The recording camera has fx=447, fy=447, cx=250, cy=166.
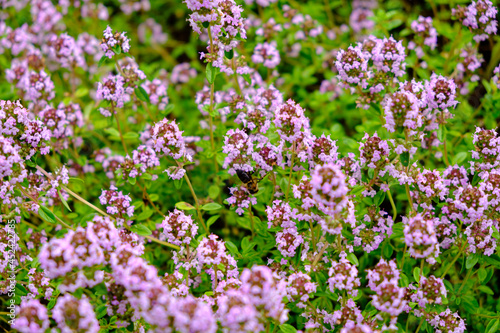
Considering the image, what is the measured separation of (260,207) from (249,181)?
0.56 m

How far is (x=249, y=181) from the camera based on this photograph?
440cm

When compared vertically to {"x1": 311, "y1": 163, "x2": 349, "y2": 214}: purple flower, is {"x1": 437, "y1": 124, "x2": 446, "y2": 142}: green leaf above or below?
above

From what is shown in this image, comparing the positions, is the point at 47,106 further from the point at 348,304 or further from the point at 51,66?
the point at 348,304

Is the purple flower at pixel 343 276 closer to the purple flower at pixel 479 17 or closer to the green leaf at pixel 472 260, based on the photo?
the green leaf at pixel 472 260

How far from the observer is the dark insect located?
4344 mm

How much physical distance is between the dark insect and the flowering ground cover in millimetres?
16

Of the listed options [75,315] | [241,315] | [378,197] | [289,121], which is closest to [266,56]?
[289,121]

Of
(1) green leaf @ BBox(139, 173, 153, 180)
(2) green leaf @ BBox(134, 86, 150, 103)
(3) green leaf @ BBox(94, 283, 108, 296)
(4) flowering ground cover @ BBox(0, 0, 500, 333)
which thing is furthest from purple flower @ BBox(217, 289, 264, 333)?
(2) green leaf @ BBox(134, 86, 150, 103)

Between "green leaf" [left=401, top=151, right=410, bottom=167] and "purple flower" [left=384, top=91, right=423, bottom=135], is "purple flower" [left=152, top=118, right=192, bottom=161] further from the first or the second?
"green leaf" [left=401, top=151, right=410, bottom=167]

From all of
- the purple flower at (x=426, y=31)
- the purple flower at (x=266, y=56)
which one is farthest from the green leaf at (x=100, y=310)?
the purple flower at (x=426, y=31)

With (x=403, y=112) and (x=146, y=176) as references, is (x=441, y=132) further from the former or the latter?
(x=146, y=176)

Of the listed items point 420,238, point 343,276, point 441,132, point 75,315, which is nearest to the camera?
point 75,315

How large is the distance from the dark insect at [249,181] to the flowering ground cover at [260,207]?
0.02 metres

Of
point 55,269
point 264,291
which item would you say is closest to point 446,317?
point 264,291
